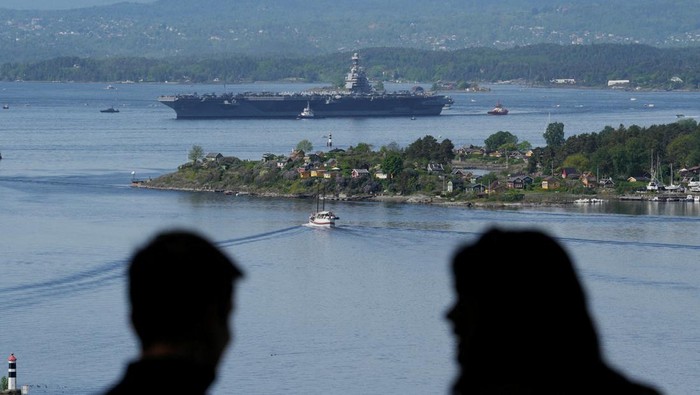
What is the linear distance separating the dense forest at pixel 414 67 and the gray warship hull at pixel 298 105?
43.7m

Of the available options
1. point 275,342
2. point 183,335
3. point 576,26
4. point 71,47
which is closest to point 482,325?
point 183,335

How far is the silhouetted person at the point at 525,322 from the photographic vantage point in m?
1.10

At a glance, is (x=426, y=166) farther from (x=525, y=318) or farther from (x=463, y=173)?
(x=525, y=318)

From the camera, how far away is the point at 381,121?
56562 millimetres

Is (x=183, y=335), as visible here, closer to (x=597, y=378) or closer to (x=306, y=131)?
(x=597, y=378)

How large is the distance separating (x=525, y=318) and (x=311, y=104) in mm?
57315

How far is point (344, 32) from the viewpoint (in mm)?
164750

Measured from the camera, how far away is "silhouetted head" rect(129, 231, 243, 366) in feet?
3.60

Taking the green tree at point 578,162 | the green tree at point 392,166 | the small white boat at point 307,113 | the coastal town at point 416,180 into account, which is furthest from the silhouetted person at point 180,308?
the small white boat at point 307,113

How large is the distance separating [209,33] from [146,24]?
16377 millimetres

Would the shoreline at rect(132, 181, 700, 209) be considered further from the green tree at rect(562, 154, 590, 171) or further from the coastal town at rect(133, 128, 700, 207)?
the green tree at rect(562, 154, 590, 171)

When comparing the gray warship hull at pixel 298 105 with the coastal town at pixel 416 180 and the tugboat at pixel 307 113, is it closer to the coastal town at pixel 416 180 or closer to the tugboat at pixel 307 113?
the tugboat at pixel 307 113

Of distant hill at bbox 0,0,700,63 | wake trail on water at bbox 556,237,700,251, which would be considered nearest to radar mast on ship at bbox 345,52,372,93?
wake trail on water at bbox 556,237,700,251

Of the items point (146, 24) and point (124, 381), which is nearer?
point (124, 381)
